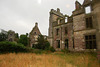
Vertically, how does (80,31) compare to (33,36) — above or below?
above

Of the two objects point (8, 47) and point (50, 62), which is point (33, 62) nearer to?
point (50, 62)

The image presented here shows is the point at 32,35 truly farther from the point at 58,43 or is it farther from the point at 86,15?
the point at 86,15

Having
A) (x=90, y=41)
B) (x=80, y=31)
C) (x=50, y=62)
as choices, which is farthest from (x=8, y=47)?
(x=90, y=41)

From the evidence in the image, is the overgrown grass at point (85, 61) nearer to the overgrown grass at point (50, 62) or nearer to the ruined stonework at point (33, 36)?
the overgrown grass at point (50, 62)

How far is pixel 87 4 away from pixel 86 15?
2058mm

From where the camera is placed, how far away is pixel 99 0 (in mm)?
3402

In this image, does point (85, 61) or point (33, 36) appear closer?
point (85, 61)

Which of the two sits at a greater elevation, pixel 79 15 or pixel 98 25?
pixel 79 15

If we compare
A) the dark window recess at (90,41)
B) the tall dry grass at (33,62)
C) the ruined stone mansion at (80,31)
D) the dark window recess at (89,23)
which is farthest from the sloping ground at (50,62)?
the dark window recess at (89,23)

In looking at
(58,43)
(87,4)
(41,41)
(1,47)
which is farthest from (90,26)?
(1,47)

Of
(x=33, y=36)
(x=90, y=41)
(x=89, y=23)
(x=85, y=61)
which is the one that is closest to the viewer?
(x=85, y=61)

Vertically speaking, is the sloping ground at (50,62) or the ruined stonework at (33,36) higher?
the ruined stonework at (33,36)

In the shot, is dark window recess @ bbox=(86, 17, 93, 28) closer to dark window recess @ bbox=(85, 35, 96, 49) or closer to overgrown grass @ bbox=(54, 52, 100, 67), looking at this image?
dark window recess @ bbox=(85, 35, 96, 49)

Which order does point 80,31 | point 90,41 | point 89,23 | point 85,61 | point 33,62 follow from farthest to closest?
point 80,31 < point 89,23 < point 90,41 < point 33,62 < point 85,61
